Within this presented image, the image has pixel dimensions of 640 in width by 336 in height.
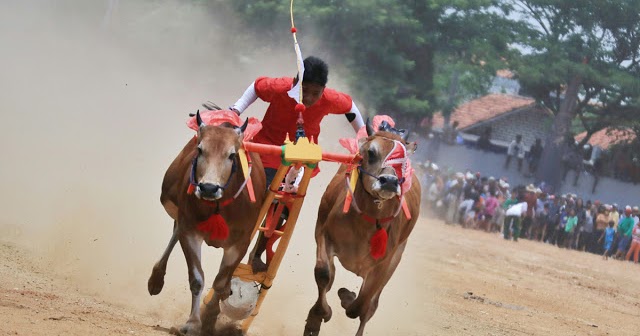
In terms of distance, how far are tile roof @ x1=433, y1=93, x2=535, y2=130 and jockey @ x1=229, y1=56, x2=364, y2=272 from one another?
36044mm

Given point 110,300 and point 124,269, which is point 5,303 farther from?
point 124,269

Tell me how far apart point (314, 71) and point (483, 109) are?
4309 cm

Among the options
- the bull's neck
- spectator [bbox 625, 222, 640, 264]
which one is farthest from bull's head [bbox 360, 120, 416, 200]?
spectator [bbox 625, 222, 640, 264]

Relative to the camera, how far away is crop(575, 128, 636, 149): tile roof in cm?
4281

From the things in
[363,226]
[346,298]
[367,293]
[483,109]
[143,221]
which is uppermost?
[483,109]

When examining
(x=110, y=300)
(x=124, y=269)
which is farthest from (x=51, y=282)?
(x=124, y=269)

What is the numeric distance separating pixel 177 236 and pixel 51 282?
5.87ft

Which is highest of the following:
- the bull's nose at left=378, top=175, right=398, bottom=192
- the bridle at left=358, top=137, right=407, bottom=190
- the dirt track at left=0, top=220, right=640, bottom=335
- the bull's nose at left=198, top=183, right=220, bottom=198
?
the bridle at left=358, top=137, right=407, bottom=190

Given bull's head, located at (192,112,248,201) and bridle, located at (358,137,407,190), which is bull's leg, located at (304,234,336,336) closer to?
bridle, located at (358,137,407,190)

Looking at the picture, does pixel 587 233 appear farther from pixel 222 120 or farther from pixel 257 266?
pixel 222 120

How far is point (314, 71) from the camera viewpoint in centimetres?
959

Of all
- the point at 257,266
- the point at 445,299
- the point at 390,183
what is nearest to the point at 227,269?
the point at 257,266

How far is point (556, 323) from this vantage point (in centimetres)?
1611

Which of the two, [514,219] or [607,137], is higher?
[607,137]
